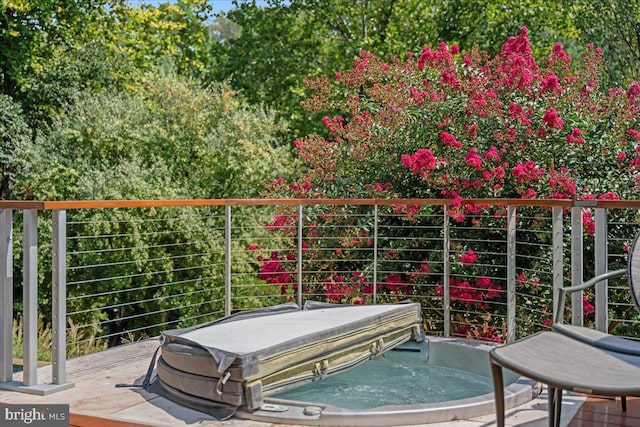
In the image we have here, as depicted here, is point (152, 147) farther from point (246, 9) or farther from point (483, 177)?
point (483, 177)

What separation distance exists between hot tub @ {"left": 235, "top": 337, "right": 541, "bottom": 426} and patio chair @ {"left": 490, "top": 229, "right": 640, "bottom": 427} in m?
0.54

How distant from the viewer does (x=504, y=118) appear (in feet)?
19.2

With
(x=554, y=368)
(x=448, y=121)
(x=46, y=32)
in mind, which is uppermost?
(x=46, y=32)

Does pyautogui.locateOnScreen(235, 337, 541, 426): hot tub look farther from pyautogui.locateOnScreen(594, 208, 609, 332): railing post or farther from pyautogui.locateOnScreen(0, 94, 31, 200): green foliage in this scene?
pyautogui.locateOnScreen(0, 94, 31, 200): green foliage

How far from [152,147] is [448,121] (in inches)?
208

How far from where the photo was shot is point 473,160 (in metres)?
5.44

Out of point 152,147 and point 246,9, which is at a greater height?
point 246,9

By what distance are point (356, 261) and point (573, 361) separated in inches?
156

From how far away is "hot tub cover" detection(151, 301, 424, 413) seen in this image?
133 inches

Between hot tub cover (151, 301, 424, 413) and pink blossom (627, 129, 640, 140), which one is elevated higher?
pink blossom (627, 129, 640, 140)

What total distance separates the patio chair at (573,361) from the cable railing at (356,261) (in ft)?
2.32

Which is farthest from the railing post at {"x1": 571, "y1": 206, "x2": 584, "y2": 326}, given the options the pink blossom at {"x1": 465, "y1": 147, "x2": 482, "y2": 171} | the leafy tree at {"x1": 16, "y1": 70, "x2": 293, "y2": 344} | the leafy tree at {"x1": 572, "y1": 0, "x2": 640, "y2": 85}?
the leafy tree at {"x1": 572, "y1": 0, "x2": 640, "y2": 85}

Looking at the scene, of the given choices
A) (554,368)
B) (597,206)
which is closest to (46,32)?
(597,206)

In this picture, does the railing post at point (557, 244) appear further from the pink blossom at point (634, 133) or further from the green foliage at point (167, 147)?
the green foliage at point (167, 147)
